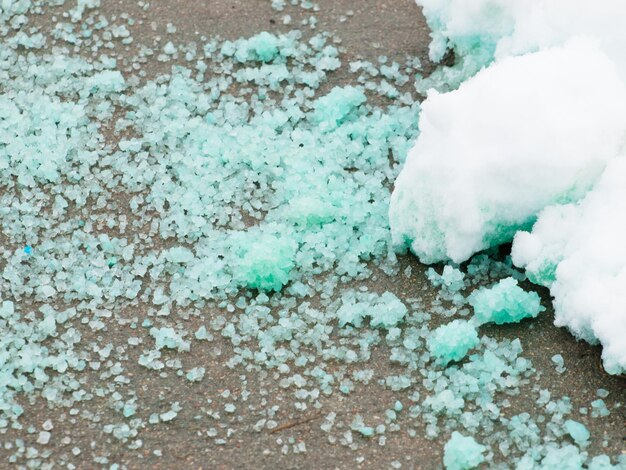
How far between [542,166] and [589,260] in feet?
0.84

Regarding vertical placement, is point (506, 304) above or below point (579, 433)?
above

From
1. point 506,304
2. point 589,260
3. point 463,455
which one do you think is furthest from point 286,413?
point 589,260

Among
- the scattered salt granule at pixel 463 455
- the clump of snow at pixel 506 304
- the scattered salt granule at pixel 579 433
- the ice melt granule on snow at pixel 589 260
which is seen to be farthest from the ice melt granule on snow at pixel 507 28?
the scattered salt granule at pixel 463 455

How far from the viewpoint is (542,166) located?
2326 mm

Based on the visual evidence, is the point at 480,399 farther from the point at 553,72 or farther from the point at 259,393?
A: the point at 553,72

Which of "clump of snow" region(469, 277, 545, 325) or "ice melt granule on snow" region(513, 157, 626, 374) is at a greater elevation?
"ice melt granule on snow" region(513, 157, 626, 374)

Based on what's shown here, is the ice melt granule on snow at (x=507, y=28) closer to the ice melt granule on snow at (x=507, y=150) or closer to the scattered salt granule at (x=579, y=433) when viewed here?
the ice melt granule on snow at (x=507, y=150)

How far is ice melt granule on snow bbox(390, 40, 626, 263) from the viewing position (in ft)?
7.66

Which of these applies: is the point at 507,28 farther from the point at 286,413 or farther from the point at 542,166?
the point at 286,413

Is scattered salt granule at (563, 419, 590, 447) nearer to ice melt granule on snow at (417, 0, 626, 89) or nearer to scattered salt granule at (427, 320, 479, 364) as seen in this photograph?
scattered salt granule at (427, 320, 479, 364)

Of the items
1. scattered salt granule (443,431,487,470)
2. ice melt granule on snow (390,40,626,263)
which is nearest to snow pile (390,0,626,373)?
ice melt granule on snow (390,40,626,263)

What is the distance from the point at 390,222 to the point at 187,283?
534 millimetres

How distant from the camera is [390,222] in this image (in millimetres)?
2479

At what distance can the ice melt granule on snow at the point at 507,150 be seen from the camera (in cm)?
233
